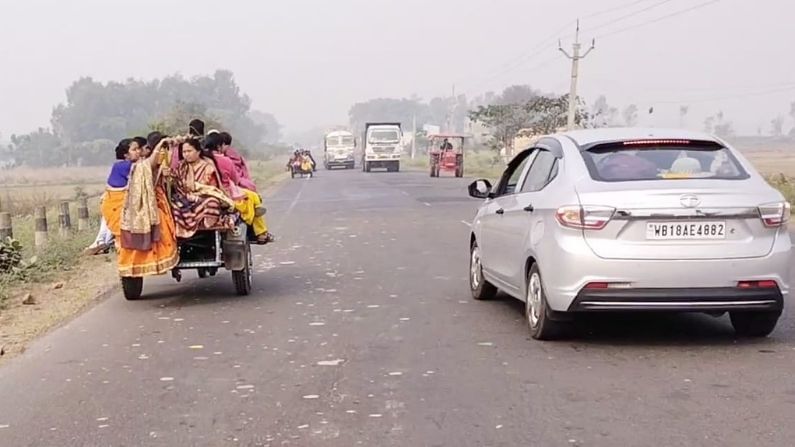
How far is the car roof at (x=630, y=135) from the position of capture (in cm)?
796

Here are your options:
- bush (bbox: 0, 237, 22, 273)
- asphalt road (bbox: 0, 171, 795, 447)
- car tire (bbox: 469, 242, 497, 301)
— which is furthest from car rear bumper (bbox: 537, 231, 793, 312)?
bush (bbox: 0, 237, 22, 273)

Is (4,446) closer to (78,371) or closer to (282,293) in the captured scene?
(78,371)

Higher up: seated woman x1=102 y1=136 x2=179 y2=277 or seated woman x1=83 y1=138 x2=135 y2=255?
seated woman x1=83 y1=138 x2=135 y2=255

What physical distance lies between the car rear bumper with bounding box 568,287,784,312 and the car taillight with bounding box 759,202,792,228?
0.49 meters

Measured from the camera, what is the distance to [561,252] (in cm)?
745

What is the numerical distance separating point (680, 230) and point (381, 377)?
2.39 meters

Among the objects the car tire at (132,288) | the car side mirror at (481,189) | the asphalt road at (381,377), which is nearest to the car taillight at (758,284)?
the asphalt road at (381,377)

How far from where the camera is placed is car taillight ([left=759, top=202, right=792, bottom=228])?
7340 mm

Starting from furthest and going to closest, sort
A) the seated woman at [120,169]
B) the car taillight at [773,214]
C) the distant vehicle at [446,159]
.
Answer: the distant vehicle at [446,159], the seated woman at [120,169], the car taillight at [773,214]

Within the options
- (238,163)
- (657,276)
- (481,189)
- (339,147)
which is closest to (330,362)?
(657,276)

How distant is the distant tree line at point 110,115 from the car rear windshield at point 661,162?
67794 mm

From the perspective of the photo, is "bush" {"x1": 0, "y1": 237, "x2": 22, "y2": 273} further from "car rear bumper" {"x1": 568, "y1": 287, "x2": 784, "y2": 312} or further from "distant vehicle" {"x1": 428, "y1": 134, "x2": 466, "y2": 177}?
"distant vehicle" {"x1": 428, "y1": 134, "x2": 466, "y2": 177}

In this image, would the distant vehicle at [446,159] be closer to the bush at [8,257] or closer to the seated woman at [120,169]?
the bush at [8,257]

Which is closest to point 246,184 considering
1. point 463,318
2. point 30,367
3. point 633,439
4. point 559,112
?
point 463,318
